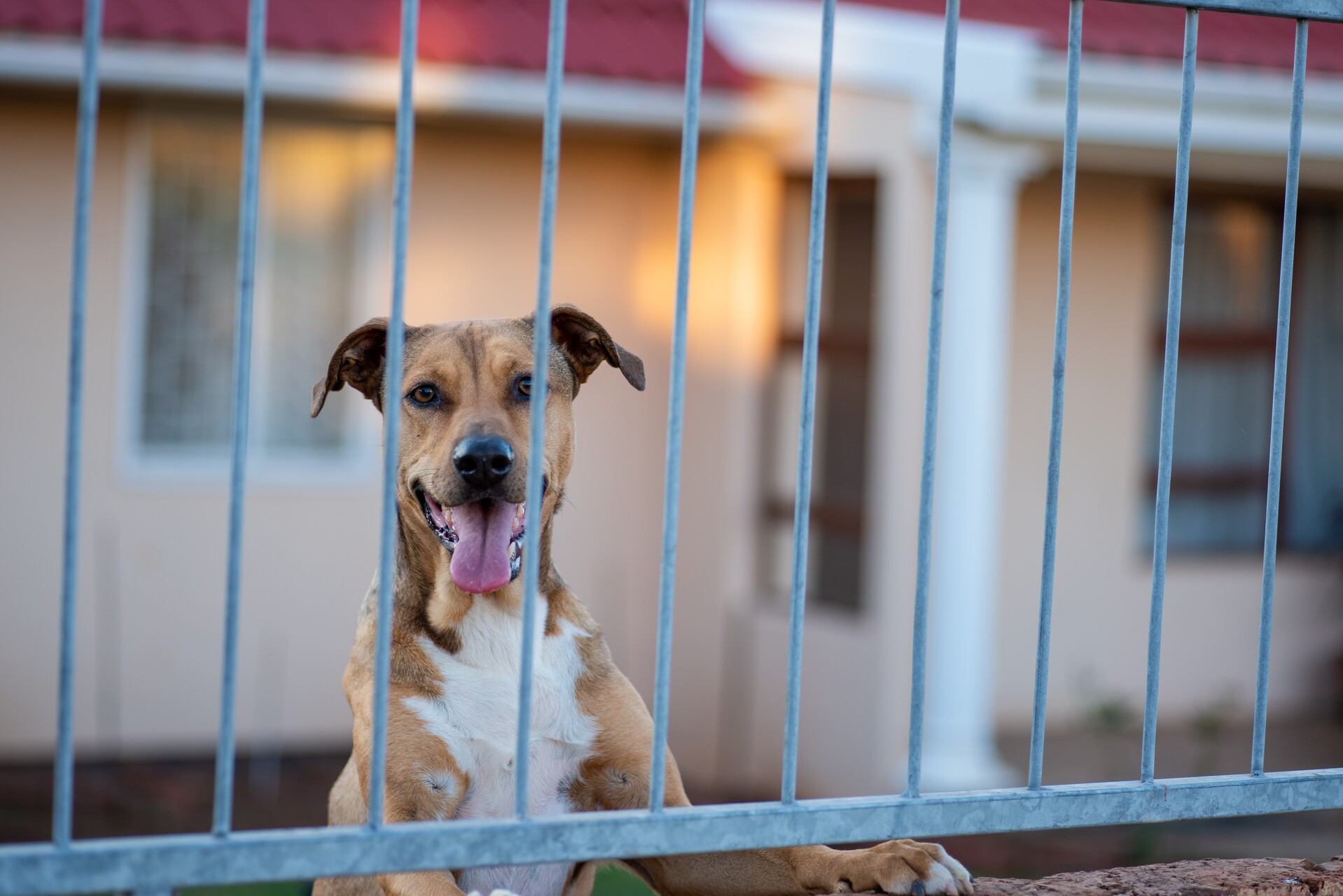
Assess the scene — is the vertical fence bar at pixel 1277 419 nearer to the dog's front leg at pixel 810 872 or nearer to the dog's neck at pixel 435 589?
the dog's front leg at pixel 810 872

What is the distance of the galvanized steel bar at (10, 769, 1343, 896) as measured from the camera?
192 cm

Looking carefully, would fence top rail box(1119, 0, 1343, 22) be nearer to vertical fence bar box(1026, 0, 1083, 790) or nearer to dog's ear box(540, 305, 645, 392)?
vertical fence bar box(1026, 0, 1083, 790)

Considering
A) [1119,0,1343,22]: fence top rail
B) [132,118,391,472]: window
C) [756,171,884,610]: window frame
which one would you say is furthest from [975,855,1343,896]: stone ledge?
[132,118,391,472]: window

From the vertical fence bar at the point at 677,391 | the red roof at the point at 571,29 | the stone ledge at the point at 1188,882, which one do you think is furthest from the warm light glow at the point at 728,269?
the vertical fence bar at the point at 677,391

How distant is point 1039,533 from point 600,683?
269 inches

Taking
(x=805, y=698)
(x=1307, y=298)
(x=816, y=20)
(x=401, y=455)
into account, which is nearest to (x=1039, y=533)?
(x=805, y=698)

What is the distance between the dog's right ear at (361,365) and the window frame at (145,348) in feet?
16.6

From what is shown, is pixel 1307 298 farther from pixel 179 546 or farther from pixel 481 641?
pixel 481 641

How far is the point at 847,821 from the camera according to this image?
7.36ft

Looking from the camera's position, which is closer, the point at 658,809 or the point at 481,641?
the point at 658,809

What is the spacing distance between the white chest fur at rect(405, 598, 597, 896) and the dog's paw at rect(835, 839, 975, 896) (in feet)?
2.09

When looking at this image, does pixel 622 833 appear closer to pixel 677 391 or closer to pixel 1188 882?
pixel 677 391

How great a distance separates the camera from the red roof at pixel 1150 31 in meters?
8.16

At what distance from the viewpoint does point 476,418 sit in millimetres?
3170
